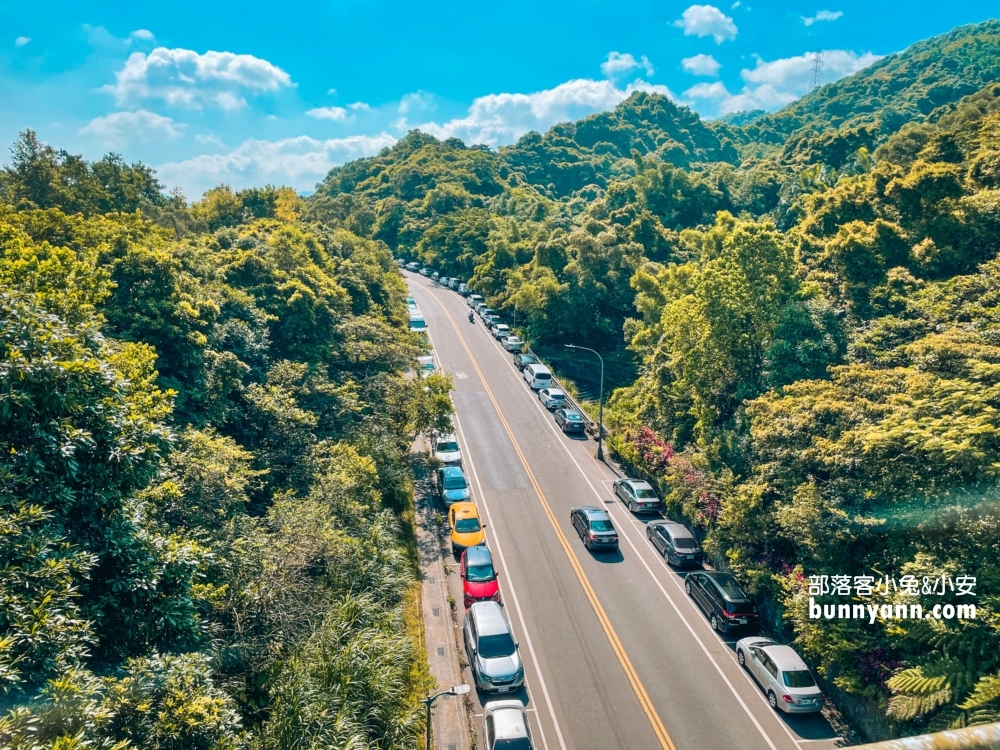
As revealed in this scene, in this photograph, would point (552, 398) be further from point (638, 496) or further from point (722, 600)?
point (722, 600)

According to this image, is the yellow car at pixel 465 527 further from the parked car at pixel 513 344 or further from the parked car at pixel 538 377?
the parked car at pixel 513 344

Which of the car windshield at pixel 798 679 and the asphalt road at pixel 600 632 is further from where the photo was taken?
the car windshield at pixel 798 679

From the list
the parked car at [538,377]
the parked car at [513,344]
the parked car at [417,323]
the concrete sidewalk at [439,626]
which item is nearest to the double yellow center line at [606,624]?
the concrete sidewalk at [439,626]

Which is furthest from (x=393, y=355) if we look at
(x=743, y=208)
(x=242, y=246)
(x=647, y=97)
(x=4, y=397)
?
(x=647, y=97)

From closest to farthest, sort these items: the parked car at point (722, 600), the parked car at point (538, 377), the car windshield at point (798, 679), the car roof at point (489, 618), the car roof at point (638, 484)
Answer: the car windshield at point (798, 679), the car roof at point (489, 618), the parked car at point (722, 600), the car roof at point (638, 484), the parked car at point (538, 377)

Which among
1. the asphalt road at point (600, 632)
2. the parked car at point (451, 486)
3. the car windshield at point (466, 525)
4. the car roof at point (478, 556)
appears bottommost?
the asphalt road at point (600, 632)

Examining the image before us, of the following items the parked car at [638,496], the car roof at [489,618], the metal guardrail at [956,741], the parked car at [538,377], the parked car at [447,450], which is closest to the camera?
the metal guardrail at [956,741]
